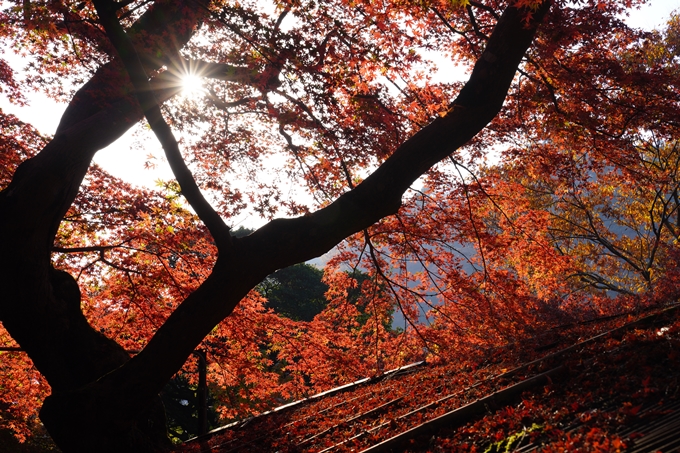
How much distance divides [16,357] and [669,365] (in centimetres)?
1017

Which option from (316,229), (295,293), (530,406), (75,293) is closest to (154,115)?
(316,229)

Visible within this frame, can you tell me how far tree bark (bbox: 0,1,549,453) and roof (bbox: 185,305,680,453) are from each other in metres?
1.35

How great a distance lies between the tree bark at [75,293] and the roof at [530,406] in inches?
53.0

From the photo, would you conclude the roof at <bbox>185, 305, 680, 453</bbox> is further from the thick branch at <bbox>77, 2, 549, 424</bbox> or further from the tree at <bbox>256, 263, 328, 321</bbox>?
the tree at <bbox>256, 263, 328, 321</bbox>

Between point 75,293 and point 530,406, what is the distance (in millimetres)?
4979

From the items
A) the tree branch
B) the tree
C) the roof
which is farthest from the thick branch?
the tree

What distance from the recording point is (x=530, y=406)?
310 cm

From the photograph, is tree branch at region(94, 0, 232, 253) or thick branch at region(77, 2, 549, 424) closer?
tree branch at region(94, 0, 232, 253)

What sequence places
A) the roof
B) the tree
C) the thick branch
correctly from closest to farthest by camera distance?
the roof < the thick branch < the tree

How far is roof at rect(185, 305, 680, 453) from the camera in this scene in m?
2.52

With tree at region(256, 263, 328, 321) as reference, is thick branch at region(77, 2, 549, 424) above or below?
below

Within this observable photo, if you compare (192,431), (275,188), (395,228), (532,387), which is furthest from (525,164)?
(192,431)

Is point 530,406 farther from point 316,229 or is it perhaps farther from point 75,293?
point 75,293

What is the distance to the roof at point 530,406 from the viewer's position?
2.52 m
